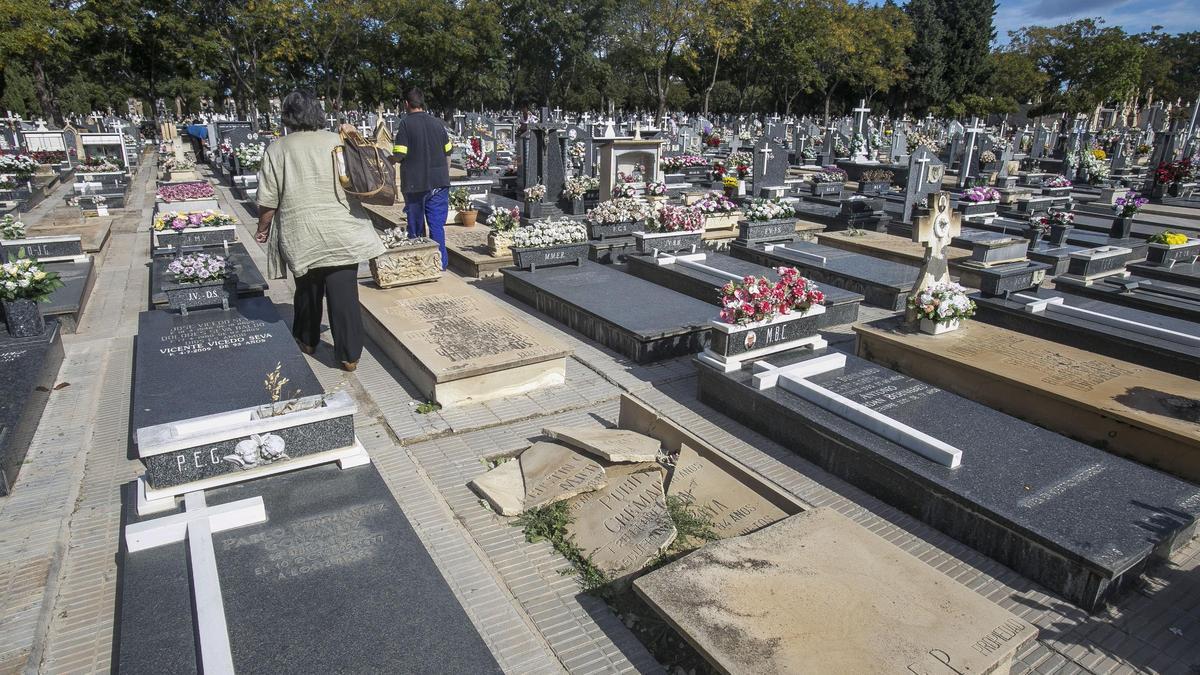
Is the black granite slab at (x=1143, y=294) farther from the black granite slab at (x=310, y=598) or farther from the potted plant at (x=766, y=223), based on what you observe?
the black granite slab at (x=310, y=598)

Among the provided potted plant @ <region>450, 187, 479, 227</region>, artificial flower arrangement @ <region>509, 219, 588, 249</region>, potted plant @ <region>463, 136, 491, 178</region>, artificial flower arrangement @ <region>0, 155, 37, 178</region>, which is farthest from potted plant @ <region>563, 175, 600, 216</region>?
artificial flower arrangement @ <region>0, 155, 37, 178</region>

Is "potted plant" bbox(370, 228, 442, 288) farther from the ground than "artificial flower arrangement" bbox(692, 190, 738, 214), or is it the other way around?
"artificial flower arrangement" bbox(692, 190, 738, 214)

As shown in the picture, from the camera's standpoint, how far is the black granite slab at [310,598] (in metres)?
2.70

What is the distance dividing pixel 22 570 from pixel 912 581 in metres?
4.51

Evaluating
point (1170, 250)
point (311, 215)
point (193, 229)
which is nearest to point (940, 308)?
point (311, 215)

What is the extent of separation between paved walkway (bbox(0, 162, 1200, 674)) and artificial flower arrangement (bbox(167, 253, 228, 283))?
106 centimetres

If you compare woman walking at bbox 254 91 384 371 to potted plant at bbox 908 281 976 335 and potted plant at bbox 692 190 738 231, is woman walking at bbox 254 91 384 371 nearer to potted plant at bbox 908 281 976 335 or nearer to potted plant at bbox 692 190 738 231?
potted plant at bbox 908 281 976 335

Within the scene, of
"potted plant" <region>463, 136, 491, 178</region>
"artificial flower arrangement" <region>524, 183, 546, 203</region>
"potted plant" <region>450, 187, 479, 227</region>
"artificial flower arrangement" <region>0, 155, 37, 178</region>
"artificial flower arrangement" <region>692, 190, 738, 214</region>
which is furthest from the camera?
"potted plant" <region>463, 136, 491, 178</region>

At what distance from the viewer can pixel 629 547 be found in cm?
375

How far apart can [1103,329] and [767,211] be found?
16.8ft

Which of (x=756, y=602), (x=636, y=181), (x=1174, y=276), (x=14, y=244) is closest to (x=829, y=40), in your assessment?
(x=636, y=181)

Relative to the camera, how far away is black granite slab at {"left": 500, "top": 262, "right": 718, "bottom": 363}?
6922mm

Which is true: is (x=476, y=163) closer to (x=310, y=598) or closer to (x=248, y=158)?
(x=248, y=158)

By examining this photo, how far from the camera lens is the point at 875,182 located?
57.1 feet
